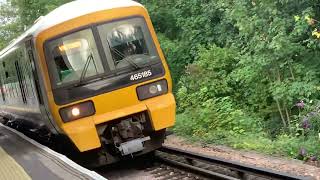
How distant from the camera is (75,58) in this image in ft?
31.4

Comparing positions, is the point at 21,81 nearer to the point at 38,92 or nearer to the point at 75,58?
the point at 38,92

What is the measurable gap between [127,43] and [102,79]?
86 centimetres

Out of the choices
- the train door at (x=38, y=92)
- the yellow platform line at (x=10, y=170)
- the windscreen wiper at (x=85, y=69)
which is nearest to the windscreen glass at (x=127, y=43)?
the windscreen wiper at (x=85, y=69)

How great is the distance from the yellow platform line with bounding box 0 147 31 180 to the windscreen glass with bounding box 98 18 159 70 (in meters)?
2.43

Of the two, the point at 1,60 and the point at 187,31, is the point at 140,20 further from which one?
the point at 187,31

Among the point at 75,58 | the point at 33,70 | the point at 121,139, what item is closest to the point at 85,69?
the point at 75,58

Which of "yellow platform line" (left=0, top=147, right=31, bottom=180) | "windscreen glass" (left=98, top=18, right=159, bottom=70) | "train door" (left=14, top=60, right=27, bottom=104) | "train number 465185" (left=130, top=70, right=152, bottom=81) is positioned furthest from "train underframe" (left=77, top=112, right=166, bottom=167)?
"train door" (left=14, top=60, right=27, bottom=104)

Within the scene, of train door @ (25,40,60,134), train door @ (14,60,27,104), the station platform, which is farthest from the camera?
train door @ (14,60,27,104)

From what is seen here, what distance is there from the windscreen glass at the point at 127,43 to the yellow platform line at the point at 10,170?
7.98 feet

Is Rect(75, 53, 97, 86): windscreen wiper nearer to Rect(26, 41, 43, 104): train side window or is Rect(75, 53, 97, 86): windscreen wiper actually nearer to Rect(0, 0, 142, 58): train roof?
Rect(0, 0, 142, 58): train roof

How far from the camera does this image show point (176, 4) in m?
22.0

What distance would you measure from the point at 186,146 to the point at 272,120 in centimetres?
377

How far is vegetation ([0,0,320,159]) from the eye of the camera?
11.0 meters

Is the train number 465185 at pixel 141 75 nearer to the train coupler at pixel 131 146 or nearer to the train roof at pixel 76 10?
the train coupler at pixel 131 146
